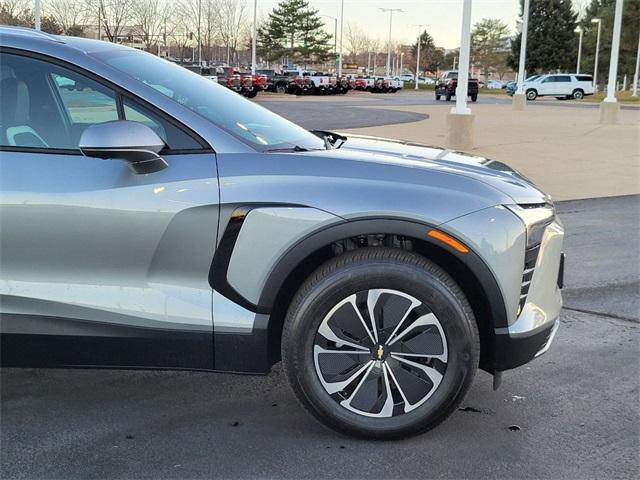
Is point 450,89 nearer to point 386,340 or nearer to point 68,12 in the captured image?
point 68,12

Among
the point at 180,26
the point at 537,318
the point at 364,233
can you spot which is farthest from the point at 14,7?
the point at 537,318

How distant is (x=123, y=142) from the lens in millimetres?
2871

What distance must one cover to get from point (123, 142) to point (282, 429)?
1503 mm

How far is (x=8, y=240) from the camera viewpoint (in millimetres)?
2992

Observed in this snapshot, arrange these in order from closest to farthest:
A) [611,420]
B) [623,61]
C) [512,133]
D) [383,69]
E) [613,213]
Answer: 1. [611,420]
2. [613,213]
3. [512,133]
4. [623,61]
5. [383,69]

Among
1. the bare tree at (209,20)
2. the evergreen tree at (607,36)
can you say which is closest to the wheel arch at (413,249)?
the bare tree at (209,20)

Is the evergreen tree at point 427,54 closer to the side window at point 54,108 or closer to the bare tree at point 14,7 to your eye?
the bare tree at point 14,7

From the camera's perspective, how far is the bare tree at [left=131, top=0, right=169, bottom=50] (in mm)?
45000

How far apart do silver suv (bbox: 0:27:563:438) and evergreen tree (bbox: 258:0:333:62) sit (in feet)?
266

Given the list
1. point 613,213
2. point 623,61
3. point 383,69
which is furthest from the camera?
point 383,69

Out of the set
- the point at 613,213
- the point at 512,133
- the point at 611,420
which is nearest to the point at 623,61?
the point at 512,133

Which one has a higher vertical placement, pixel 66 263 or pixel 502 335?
pixel 66 263

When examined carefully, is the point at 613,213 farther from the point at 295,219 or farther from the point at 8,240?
the point at 8,240

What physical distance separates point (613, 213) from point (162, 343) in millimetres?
7273
